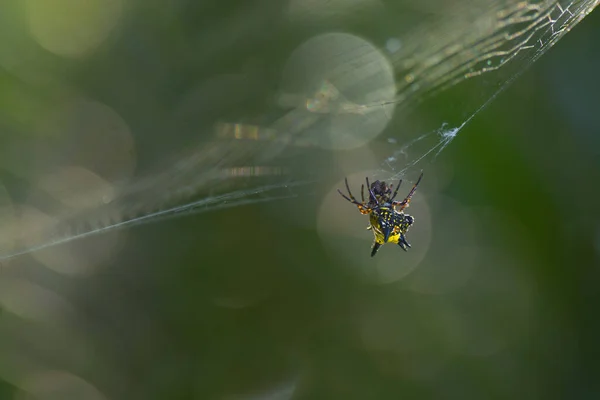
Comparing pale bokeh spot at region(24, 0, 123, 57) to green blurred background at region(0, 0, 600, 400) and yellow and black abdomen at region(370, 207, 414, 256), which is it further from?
yellow and black abdomen at region(370, 207, 414, 256)

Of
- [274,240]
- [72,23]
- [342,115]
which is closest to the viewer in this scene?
[342,115]

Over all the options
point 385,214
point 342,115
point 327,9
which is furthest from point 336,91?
point 385,214

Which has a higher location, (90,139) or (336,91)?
(90,139)

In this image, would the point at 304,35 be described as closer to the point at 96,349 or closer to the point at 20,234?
the point at 20,234

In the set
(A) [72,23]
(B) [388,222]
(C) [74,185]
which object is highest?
(A) [72,23]

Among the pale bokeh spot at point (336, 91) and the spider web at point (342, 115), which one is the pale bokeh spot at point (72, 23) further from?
the pale bokeh spot at point (336, 91)

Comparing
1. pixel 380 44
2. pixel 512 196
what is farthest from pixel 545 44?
pixel 512 196

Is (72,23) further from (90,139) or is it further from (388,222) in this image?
(388,222)
